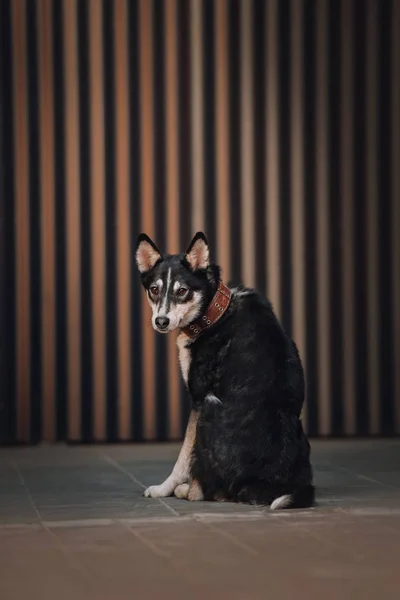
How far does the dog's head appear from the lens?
5.47m

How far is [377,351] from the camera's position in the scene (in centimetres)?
788

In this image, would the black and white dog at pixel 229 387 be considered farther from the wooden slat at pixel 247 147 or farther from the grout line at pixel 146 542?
the wooden slat at pixel 247 147

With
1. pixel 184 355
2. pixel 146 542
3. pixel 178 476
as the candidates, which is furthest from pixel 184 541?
pixel 184 355

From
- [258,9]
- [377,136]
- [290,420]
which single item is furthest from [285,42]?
[290,420]

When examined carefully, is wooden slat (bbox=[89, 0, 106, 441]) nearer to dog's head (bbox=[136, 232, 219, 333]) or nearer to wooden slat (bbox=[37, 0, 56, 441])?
wooden slat (bbox=[37, 0, 56, 441])

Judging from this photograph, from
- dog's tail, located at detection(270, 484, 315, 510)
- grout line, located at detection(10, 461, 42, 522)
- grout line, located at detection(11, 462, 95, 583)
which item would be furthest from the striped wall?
dog's tail, located at detection(270, 484, 315, 510)

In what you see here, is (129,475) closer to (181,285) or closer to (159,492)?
(159,492)

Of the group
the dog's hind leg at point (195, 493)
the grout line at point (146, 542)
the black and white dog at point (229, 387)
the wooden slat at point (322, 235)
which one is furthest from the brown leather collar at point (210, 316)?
Answer: the wooden slat at point (322, 235)

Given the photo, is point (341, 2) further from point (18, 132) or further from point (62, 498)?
point (62, 498)

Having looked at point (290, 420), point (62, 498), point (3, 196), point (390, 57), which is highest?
point (390, 57)

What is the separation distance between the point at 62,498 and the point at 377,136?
3297 millimetres

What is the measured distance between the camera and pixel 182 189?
7805 mm

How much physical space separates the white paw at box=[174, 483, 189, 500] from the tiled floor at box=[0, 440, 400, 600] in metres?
0.03

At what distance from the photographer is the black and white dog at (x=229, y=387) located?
5316 millimetres
